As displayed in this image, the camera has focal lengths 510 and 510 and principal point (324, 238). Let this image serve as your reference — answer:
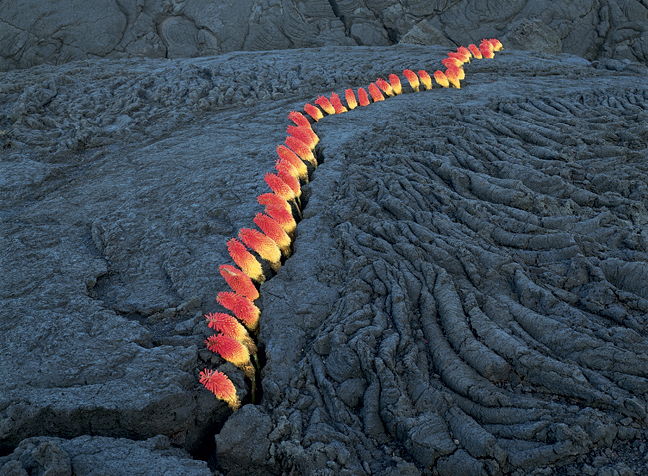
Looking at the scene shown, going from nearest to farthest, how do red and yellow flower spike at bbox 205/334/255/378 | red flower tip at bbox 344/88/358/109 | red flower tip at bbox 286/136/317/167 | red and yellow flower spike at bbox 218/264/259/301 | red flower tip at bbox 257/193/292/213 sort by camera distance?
red and yellow flower spike at bbox 205/334/255/378 → red and yellow flower spike at bbox 218/264/259/301 → red flower tip at bbox 257/193/292/213 → red flower tip at bbox 286/136/317/167 → red flower tip at bbox 344/88/358/109

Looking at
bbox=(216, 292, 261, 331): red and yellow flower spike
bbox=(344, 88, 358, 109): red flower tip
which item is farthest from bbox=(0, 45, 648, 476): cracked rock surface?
bbox=(344, 88, 358, 109): red flower tip

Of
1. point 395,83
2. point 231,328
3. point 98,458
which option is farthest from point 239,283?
point 395,83

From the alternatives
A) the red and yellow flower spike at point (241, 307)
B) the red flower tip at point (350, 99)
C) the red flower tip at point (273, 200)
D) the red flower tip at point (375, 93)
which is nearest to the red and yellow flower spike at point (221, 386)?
the red and yellow flower spike at point (241, 307)

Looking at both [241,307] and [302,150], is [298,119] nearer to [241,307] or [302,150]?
[302,150]

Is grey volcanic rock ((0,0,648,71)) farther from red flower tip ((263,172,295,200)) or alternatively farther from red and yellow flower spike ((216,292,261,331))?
red and yellow flower spike ((216,292,261,331))

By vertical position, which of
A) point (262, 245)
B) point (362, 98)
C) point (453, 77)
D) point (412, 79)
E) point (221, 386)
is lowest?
point (221, 386)
